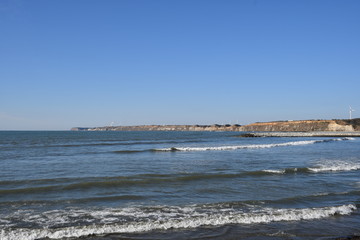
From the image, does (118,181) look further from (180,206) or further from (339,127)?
(339,127)

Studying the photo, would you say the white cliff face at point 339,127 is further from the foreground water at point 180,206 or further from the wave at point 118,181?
the foreground water at point 180,206

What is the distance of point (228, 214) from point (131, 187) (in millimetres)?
5738

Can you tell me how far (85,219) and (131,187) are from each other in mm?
4715

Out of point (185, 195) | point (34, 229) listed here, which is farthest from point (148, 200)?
point (34, 229)

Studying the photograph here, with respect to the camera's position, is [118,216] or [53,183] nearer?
[118,216]

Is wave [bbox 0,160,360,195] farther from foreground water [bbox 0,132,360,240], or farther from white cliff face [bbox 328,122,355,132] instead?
white cliff face [bbox 328,122,355,132]

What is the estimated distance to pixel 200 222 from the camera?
781 cm

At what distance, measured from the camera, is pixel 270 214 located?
848 cm

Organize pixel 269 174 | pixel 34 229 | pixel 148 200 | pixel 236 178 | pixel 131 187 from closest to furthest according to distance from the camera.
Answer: pixel 34 229 < pixel 148 200 < pixel 131 187 < pixel 236 178 < pixel 269 174

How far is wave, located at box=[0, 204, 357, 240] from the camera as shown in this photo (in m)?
7.17

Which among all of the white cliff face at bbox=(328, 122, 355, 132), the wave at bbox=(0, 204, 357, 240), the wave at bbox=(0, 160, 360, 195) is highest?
the white cliff face at bbox=(328, 122, 355, 132)

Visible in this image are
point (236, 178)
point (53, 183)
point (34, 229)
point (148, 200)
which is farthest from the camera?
point (236, 178)

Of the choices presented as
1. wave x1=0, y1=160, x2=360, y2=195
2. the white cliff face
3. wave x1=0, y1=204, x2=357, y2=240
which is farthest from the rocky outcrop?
wave x1=0, y1=204, x2=357, y2=240

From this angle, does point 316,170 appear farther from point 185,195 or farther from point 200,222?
point 200,222
